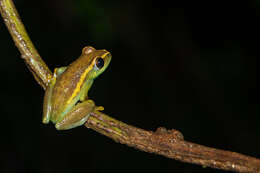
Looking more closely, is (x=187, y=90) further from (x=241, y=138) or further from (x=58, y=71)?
(x=58, y=71)

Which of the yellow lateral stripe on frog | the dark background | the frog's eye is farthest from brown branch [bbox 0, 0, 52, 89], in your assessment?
the dark background

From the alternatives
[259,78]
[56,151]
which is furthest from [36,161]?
[259,78]

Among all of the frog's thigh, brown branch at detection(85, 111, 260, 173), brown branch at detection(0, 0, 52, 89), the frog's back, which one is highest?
brown branch at detection(0, 0, 52, 89)

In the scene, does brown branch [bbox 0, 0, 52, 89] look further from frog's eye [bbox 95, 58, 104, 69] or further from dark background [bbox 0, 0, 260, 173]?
dark background [bbox 0, 0, 260, 173]

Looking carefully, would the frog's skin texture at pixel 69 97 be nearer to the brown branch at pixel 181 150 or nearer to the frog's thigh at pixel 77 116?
the frog's thigh at pixel 77 116

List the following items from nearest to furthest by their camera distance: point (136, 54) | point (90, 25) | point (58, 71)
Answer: point (58, 71) → point (90, 25) → point (136, 54)

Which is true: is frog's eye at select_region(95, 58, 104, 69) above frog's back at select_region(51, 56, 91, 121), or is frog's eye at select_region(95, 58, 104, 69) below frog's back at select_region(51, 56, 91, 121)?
above

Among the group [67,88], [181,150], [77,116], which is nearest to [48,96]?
[67,88]
